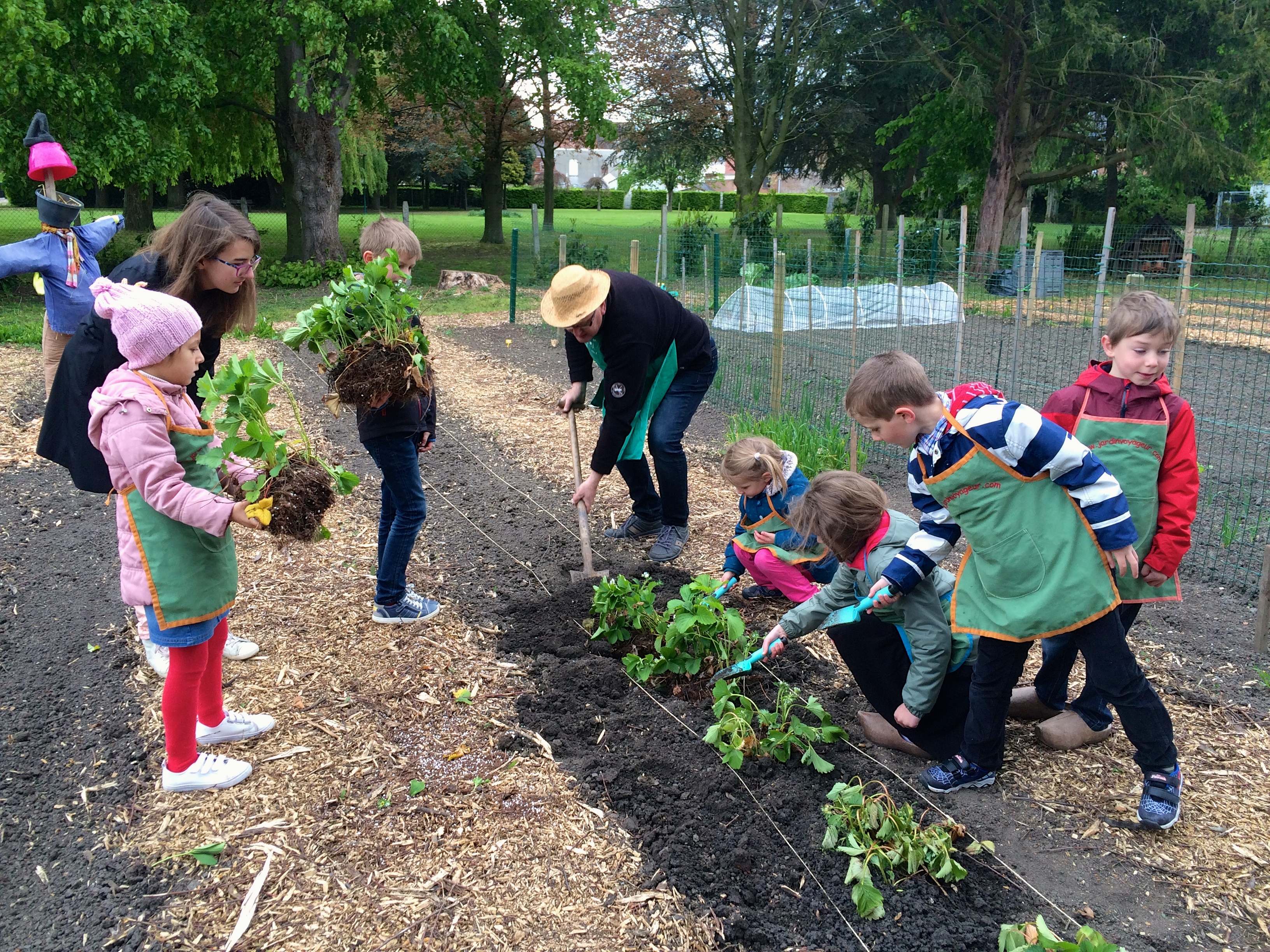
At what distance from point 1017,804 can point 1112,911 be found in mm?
465

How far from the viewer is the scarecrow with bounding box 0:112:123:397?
4.62 m

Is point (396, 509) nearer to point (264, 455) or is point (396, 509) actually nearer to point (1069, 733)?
point (264, 455)

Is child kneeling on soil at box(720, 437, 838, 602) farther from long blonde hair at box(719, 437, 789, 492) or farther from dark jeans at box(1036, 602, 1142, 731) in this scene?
dark jeans at box(1036, 602, 1142, 731)

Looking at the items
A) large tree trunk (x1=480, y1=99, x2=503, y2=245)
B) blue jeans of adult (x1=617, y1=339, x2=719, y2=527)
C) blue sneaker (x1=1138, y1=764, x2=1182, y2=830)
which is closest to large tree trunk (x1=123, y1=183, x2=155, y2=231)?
large tree trunk (x1=480, y1=99, x2=503, y2=245)

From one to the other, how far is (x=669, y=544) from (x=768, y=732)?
1.79 metres

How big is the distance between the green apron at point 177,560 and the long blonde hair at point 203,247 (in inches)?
26.5

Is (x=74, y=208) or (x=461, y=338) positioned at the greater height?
(x=74, y=208)

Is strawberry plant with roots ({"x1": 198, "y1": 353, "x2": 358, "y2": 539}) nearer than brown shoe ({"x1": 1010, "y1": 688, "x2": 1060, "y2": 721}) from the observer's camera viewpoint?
Yes

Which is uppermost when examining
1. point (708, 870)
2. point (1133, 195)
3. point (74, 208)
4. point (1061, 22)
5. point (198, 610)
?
point (1061, 22)

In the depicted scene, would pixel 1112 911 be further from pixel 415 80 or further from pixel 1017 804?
pixel 415 80

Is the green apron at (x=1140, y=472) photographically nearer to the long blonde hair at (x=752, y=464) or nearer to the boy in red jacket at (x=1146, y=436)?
the boy in red jacket at (x=1146, y=436)

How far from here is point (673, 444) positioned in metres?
4.72

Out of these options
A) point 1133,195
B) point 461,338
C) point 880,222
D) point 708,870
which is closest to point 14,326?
point 461,338

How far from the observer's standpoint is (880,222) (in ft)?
99.0
